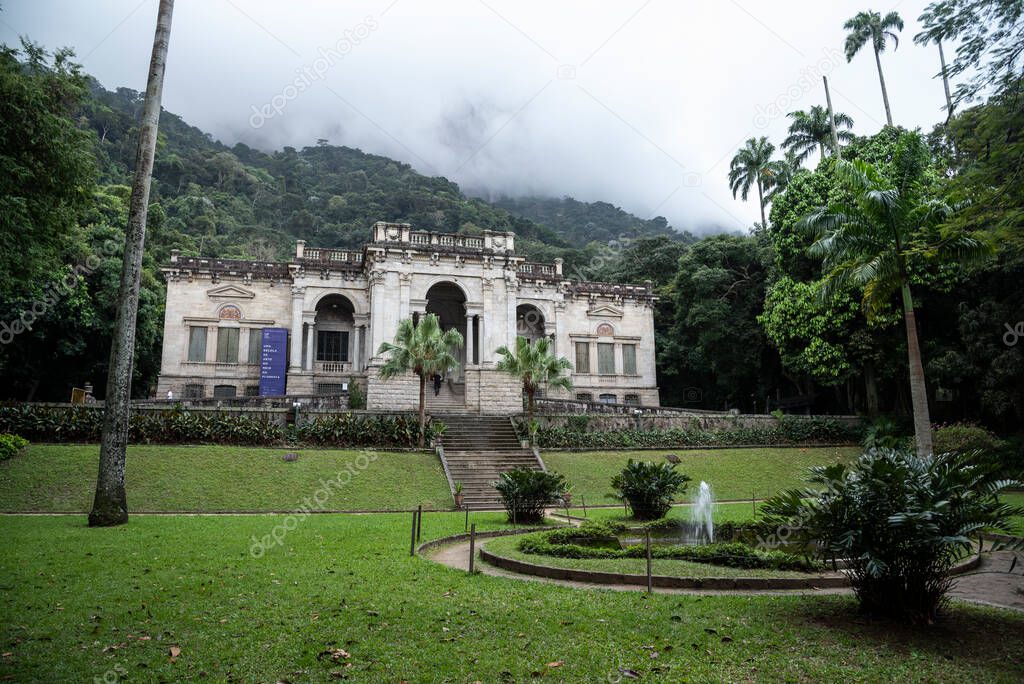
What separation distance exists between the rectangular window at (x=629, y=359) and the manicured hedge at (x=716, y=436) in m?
10.8

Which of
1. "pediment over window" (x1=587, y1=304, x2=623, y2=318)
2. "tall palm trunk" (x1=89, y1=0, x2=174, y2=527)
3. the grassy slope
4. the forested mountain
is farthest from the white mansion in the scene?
the grassy slope

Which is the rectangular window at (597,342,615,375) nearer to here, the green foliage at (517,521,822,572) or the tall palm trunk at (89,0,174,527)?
the green foliage at (517,521,822,572)

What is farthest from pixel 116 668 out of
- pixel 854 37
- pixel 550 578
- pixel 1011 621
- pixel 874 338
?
pixel 854 37

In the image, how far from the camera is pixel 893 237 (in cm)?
1797

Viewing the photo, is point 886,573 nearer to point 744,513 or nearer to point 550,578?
point 550,578

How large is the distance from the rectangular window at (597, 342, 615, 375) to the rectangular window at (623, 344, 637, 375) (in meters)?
0.80

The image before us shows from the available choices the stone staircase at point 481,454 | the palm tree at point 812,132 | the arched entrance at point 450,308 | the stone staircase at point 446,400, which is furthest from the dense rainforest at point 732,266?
the stone staircase at point 446,400

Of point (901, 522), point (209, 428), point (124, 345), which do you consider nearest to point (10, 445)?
point (209, 428)

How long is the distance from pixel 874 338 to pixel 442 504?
2130 centimetres

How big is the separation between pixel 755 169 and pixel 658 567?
44801mm

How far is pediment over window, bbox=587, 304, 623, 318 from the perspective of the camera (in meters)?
39.7

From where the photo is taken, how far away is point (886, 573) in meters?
6.47

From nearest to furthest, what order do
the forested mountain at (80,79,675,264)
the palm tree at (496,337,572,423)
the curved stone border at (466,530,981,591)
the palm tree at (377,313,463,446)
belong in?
the curved stone border at (466,530,981,591) < the palm tree at (377,313,463,446) < the palm tree at (496,337,572,423) < the forested mountain at (80,79,675,264)

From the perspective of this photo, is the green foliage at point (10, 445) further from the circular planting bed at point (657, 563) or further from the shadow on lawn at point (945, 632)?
the shadow on lawn at point (945, 632)
